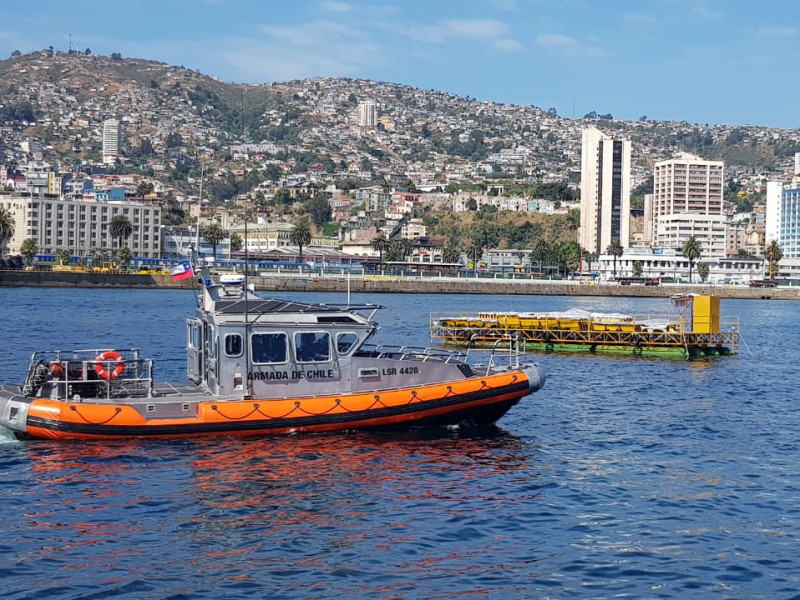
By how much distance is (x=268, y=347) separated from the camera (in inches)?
881

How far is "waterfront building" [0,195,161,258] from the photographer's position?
541ft

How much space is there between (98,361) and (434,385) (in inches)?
287

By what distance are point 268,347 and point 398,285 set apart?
368 feet

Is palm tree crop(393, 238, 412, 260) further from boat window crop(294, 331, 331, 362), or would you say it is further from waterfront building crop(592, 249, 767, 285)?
boat window crop(294, 331, 331, 362)

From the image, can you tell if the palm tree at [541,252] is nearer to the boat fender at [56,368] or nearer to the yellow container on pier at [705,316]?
the yellow container on pier at [705,316]

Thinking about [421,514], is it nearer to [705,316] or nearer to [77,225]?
[705,316]

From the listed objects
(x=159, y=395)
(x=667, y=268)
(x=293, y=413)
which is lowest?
(x=293, y=413)

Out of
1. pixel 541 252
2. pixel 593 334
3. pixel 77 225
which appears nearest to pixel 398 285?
pixel 541 252

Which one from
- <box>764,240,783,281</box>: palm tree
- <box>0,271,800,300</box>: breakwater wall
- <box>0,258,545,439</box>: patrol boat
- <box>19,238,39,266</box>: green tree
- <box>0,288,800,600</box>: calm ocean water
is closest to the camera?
<box>0,288,800,600</box>: calm ocean water

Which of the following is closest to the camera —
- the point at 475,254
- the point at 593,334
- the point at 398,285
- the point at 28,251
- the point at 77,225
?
the point at 593,334

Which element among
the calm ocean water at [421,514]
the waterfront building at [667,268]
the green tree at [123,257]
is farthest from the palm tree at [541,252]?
the calm ocean water at [421,514]

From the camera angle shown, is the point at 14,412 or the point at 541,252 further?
the point at 541,252

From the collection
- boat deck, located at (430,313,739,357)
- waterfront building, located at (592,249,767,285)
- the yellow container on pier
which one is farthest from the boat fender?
waterfront building, located at (592,249,767,285)

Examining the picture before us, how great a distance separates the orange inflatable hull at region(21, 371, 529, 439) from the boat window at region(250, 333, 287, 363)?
0.91m
